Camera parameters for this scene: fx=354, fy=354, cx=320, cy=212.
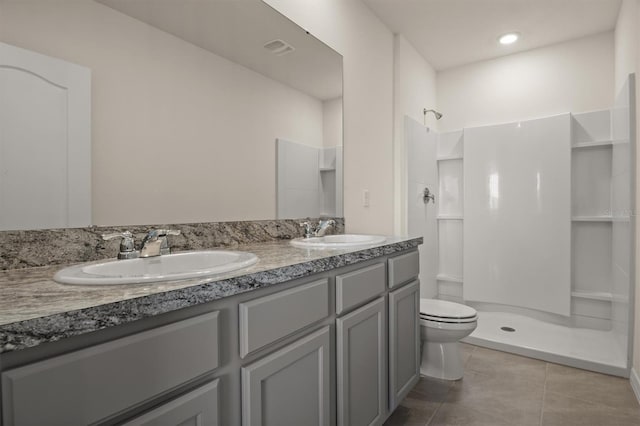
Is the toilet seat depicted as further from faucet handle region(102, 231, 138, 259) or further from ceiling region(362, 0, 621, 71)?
ceiling region(362, 0, 621, 71)

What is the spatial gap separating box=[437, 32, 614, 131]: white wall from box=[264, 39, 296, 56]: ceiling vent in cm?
221

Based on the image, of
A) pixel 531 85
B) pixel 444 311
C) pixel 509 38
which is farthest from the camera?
→ pixel 531 85

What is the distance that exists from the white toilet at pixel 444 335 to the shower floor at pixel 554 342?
22.3 inches

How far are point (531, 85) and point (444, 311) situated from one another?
223cm

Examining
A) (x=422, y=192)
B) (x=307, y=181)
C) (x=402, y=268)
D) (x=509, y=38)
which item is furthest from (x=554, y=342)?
(x=509, y=38)

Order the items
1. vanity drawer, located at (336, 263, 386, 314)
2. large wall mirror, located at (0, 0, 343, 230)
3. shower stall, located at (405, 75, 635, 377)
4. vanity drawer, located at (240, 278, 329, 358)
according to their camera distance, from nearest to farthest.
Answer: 1. vanity drawer, located at (240, 278, 329, 358)
2. large wall mirror, located at (0, 0, 343, 230)
3. vanity drawer, located at (336, 263, 386, 314)
4. shower stall, located at (405, 75, 635, 377)

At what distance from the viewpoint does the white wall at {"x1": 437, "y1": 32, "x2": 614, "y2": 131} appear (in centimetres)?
283

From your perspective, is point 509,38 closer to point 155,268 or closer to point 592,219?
point 592,219

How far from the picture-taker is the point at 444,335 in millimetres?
2098

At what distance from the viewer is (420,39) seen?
2887mm

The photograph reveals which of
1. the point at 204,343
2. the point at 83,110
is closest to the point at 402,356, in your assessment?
the point at 204,343

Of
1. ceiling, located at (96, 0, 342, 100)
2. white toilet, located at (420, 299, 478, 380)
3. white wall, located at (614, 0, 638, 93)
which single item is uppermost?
white wall, located at (614, 0, 638, 93)

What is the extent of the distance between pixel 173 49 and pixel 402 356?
1687mm

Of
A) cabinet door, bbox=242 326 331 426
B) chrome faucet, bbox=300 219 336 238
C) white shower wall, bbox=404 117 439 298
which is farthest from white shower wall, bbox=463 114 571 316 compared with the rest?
cabinet door, bbox=242 326 331 426
